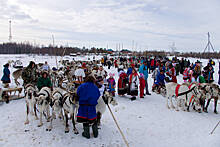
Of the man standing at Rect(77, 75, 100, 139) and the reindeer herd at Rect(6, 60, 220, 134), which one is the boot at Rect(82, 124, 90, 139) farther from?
the reindeer herd at Rect(6, 60, 220, 134)

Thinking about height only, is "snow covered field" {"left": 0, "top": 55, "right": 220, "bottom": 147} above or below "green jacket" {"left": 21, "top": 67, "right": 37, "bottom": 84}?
below

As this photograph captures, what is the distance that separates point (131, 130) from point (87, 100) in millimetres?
2037

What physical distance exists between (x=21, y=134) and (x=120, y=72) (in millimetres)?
5563

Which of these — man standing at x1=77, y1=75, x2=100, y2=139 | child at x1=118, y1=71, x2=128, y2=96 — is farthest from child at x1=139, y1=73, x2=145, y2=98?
man standing at x1=77, y1=75, x2=100, y2=139

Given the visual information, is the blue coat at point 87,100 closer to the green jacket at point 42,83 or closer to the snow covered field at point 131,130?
the snow covered field at point 131,130

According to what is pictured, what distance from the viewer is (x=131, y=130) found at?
531 centimetres

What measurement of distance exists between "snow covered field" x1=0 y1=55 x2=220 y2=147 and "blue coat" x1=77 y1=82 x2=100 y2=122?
2.34 feet

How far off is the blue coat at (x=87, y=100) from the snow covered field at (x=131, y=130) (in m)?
0.71

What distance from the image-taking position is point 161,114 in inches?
261

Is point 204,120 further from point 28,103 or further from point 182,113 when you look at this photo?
point 28,103

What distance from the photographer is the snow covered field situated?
14.5ft

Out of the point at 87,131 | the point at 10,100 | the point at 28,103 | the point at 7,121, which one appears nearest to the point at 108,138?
the point at 87,131

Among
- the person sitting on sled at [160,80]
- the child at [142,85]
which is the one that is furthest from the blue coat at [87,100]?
the person sitting on sled at [160,80]

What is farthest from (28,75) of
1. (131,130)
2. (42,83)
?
(131,130)
